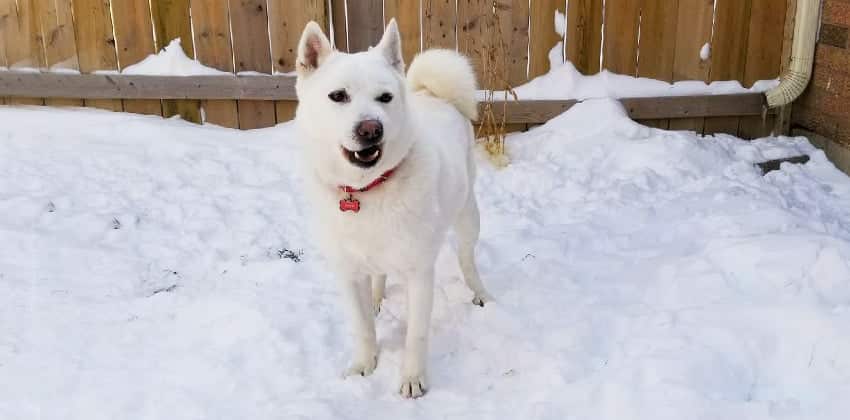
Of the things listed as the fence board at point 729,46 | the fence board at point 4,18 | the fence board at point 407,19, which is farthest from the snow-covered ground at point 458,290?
the fence board at point 407,19

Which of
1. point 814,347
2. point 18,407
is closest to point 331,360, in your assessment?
point 18,407

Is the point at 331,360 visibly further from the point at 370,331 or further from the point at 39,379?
the point at 39,379

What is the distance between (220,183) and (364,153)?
7.58ft

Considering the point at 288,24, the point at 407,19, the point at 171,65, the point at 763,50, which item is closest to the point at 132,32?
the point at 171,65

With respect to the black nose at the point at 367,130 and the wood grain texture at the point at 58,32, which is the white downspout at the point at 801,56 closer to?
the black nose at the point at 367,130

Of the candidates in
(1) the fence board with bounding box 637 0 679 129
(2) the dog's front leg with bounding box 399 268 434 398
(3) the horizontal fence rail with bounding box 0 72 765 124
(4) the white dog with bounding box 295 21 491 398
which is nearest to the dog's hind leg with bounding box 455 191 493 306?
(4) the white dog with bounding box 295 21 491 398

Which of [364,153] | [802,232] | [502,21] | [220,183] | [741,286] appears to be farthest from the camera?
[502,21]

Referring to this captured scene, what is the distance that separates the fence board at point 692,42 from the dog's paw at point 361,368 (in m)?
3.63

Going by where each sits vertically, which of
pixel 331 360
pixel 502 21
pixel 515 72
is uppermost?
pixel 502 21

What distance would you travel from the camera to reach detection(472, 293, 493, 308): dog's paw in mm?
3232

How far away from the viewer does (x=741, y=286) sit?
3.08m

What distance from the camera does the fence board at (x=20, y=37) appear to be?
527 centimetres

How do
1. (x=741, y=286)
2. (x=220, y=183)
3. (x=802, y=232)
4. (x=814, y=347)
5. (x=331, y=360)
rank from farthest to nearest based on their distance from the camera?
(x=220, y=183) → (x=802, y=232) → (x=741, y=286) → (x=331, y=360) → (x=814, y=347)

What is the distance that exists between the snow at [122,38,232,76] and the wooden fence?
53 millimetres
